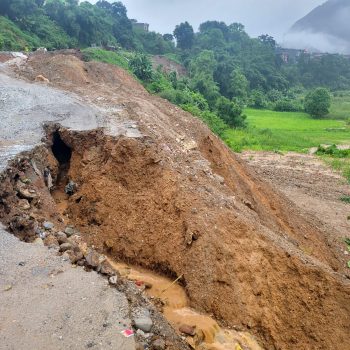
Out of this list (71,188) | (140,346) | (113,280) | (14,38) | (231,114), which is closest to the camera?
(140,346)

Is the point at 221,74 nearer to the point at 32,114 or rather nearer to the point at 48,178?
the point at 32,114

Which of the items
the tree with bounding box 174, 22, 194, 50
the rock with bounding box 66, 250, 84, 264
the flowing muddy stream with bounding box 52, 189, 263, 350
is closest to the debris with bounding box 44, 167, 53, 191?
the flowing muddy stream with bounding box 52, 189, 263, 350

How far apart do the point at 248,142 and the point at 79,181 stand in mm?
20822

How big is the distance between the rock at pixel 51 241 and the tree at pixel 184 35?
7608 centimetres

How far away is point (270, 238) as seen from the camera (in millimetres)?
7590

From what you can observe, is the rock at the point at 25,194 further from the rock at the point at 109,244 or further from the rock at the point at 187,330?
the rock at the point at 187,330

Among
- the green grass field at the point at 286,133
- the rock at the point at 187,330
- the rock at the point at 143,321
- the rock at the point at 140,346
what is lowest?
the green grass field at the point at 286,133

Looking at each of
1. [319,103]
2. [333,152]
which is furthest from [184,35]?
[333,152]

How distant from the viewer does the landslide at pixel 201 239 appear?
669cm

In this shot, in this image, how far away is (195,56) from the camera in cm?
6644

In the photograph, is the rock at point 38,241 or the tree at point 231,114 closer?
the rock at point 38,241

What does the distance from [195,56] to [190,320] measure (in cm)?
6350

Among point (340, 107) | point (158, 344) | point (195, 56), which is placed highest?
point (195, 56)

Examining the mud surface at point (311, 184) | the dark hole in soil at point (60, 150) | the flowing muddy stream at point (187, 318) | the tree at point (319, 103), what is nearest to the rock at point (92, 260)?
the flowing muddy stream at point (187, 318)
